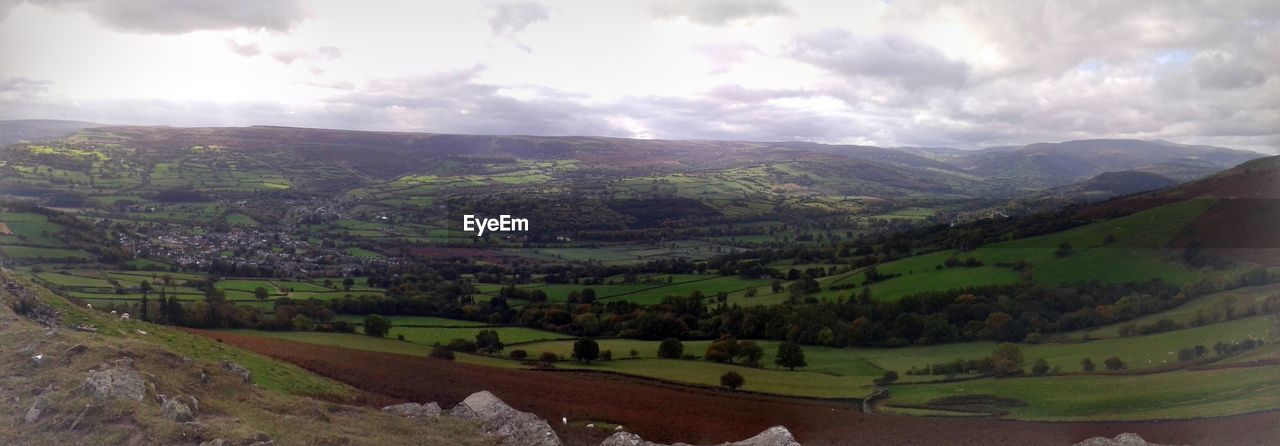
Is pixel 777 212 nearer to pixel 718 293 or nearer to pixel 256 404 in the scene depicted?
pixel 718 293

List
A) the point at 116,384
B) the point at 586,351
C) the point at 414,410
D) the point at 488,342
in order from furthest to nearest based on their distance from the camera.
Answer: the point at 488,342 → the point at 586,351 → the point at 414,410 → the point at 116,384

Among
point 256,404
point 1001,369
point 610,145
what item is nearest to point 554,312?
point 256,404

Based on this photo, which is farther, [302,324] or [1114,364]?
[302,324]

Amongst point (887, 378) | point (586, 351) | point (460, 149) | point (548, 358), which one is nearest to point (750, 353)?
point (887, 378)

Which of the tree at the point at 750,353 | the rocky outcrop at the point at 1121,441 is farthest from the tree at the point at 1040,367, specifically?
the tree at the point at 750,353

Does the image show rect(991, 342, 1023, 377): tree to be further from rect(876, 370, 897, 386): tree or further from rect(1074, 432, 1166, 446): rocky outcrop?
rect(1074, 432, 1166, 446): rocky outcrop

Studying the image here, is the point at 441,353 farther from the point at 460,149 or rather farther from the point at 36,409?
the point at 460,149

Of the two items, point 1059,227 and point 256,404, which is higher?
point 1059,227

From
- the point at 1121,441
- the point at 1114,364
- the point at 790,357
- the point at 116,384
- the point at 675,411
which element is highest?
the point at 116,384
